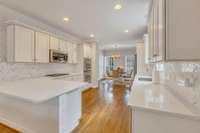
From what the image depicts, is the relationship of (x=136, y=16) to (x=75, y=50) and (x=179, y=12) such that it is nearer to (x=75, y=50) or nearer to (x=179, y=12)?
(x=179, y=12)

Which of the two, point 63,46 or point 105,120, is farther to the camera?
point 63,46

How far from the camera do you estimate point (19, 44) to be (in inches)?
106

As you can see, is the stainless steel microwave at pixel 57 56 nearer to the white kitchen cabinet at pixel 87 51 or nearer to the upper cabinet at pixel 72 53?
the upper cabinet at pixel 72 53

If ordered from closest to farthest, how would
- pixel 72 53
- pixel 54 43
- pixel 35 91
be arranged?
pixel 35 91 → pixel 54 43 → pixel 72 53

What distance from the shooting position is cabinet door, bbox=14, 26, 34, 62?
2641 mm

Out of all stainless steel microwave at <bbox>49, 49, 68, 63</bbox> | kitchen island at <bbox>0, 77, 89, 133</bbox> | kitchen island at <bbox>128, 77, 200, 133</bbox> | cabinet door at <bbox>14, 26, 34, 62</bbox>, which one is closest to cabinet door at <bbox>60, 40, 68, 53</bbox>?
stainless steel microwave at <bbox>49, 49, 68, 63</bbox>

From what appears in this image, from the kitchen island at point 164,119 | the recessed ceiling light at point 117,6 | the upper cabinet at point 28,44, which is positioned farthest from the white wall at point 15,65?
the kitchen island at point 164,119

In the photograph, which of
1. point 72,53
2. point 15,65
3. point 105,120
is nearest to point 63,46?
point 72,53

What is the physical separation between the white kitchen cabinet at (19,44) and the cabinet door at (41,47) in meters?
0.18

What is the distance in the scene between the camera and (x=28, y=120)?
6.68ft

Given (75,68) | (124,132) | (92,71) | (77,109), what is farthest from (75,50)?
(124,132)

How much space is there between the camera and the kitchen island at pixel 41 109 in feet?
5.74

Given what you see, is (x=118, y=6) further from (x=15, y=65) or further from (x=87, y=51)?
(x=87, y=51)

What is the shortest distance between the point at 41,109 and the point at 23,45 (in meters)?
1.78
